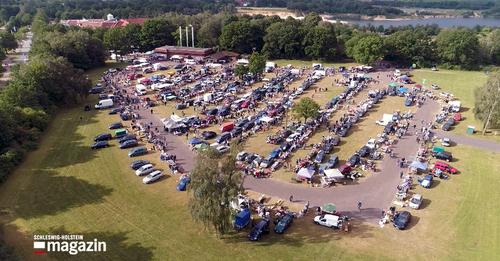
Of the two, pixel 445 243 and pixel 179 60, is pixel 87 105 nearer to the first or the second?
pixel 179 60

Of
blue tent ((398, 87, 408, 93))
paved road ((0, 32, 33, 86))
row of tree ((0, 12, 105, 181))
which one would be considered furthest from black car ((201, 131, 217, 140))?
paved road ((0, 32, 33, 86))

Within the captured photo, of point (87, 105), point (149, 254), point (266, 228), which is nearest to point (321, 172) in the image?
point (266, 228)

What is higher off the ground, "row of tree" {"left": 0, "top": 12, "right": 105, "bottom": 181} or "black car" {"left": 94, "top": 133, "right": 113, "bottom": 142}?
"row of tree" {"left": 0, "top": 12, "right": 105, "bottom": 181}

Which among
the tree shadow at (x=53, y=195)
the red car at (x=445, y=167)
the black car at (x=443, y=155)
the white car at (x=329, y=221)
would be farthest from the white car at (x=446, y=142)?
the tree shadow at (x=53, y=195)

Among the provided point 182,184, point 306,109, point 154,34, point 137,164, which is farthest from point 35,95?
point 154,34

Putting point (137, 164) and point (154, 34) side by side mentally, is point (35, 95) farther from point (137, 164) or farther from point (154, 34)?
point (154, 34)

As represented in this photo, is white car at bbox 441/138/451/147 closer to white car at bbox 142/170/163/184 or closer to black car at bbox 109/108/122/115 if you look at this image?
white car at bbox 142/170/163/184

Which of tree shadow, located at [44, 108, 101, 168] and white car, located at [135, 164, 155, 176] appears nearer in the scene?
white car, located at [135, 164, 155, 176]

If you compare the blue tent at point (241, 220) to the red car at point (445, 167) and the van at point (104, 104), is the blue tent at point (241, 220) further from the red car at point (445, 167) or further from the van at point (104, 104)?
the van at point (104, 104)
